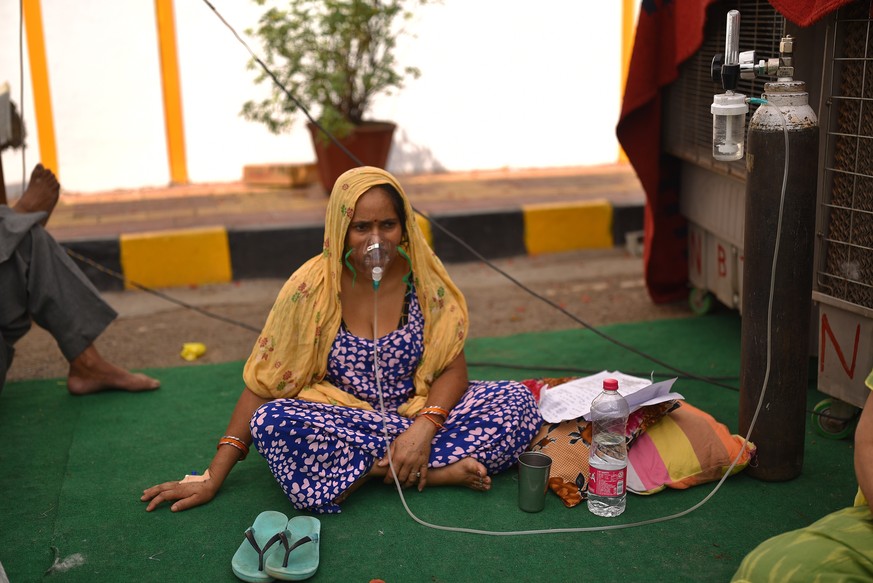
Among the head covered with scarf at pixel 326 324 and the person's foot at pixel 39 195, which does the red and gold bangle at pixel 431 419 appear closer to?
the head covered with scarf at pixel 326 324

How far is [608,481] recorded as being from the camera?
2918 mm

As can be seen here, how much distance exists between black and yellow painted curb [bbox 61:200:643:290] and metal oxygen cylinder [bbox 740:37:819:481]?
268cm

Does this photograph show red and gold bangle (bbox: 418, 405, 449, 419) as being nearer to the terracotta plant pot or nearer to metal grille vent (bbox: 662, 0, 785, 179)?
metal grille vent (bbox: 662, 0, 785, 179)

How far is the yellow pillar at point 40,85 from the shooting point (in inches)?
279

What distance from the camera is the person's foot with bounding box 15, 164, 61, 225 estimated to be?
4.05 meters

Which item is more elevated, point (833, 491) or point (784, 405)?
point (784, 405)

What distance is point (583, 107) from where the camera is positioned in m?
7.99

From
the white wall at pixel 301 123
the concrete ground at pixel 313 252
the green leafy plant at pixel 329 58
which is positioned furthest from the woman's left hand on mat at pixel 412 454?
the white wall at pixel 301 123

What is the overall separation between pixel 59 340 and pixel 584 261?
3.33 meters

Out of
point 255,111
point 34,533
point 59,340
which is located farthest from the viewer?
point 255,111

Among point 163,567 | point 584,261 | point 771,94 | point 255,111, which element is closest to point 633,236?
point 584,261

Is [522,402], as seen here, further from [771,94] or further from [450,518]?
[771,94]


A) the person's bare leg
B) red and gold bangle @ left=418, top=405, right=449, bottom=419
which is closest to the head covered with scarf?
red and gold bangle @ left=418, top=405, right=449, bottom=419

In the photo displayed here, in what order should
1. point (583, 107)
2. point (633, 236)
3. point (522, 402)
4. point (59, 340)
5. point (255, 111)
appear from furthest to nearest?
point (583, 107) < point (255, 111) < point (633, 236) < point (59, 340) < point (522, 402)
